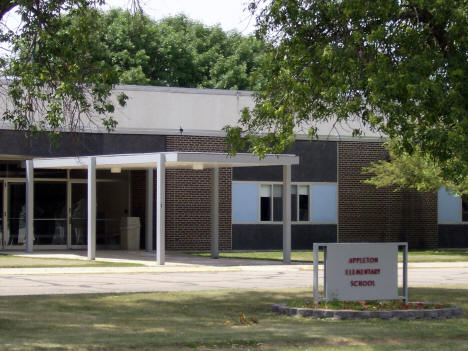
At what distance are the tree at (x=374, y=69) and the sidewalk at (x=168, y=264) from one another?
349 inches

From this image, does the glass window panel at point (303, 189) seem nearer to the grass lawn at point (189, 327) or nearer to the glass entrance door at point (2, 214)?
the glass entrance door at point (2, 214)

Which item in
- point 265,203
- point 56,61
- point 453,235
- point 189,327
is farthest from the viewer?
point 453,235

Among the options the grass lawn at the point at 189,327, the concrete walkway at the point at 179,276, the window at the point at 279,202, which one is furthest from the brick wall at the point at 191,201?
the grass lawn at the point at 189,327

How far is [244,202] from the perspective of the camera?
1382 inches

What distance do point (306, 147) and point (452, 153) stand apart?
20826mm

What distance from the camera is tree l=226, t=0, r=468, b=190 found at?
14148 mm

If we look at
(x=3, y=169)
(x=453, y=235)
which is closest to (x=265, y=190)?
(x=453, y=235)

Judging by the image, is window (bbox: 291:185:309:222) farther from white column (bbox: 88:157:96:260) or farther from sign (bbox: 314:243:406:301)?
sign (bbox: 314:243:406:301)

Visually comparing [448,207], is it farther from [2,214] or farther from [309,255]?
[2,214]

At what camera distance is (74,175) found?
3409cm

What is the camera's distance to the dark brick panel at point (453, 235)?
38.8m

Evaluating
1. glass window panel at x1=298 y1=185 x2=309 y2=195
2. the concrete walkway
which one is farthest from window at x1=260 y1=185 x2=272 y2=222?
the concrete walkway

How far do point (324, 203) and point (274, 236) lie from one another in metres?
2.50

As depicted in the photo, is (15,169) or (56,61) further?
(15,169)
